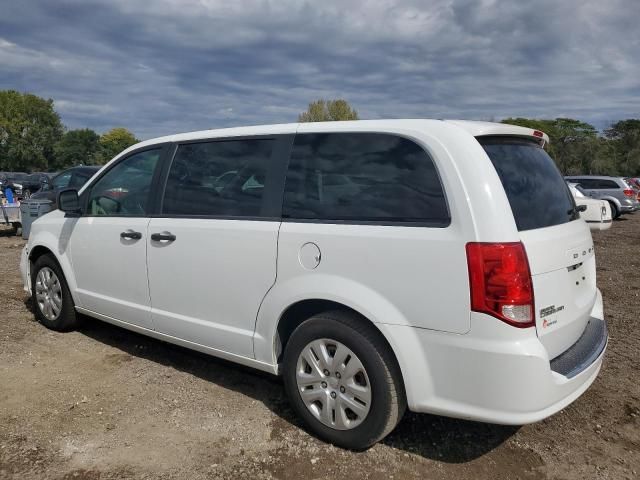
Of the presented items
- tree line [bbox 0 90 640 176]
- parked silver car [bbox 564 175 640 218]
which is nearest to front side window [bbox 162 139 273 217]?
parked silver car [bbox 564 175 640 218]

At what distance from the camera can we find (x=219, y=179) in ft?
11.9

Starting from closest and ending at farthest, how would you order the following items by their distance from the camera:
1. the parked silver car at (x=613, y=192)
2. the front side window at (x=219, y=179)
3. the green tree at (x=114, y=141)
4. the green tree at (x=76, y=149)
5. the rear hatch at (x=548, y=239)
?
the rear hatch at (x=548, y=239) → the front side window at (x=219, y=179) → the parked silver car at (x=613, y=192) → the green tree at (x=76, y=149) → the green tree at (x=114, y=141)

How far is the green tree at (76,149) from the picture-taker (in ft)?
270

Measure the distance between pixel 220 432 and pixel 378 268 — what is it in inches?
57.5

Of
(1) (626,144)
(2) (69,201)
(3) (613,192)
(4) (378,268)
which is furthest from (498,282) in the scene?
(1) (626,144)

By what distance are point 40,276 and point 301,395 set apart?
10.6 feet

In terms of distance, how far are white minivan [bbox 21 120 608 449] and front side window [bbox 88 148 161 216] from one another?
0.46ft

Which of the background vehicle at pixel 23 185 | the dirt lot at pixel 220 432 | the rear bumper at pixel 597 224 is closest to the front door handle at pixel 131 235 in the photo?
the dirt lot at pixel 220 432

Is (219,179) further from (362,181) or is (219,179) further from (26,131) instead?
(26,131)

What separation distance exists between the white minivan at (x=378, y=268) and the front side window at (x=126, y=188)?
0.46ft

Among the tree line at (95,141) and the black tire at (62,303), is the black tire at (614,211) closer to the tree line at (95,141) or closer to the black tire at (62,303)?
the black tire at (62,303)

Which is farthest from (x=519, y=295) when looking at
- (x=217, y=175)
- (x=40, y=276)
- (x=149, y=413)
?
(x=40, y=276)

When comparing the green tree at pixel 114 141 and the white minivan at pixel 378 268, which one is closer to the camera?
the white minivan at pixel 378 268

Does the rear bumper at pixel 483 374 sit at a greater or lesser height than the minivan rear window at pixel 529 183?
lesser
